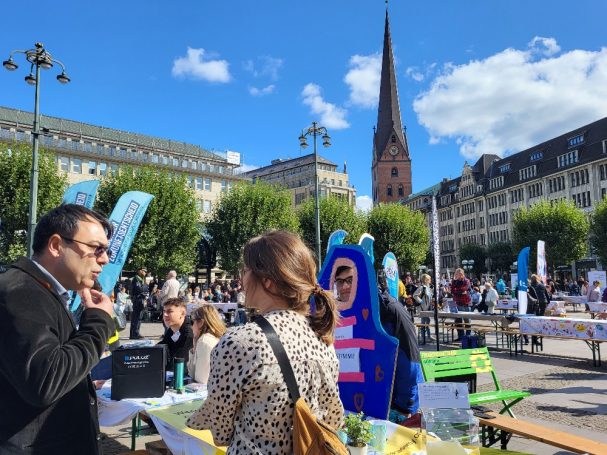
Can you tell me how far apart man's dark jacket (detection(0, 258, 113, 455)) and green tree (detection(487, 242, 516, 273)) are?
75.7 m

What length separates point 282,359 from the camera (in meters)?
1.77

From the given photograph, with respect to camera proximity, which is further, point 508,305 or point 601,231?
point 601,231

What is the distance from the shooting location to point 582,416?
6984 millimetres

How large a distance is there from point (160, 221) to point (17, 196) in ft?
30.5

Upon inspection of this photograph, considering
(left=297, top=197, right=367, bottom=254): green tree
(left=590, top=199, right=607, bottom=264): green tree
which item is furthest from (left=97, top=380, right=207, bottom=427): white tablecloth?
(left=590, top=199, right=607, bottom=264): green tree

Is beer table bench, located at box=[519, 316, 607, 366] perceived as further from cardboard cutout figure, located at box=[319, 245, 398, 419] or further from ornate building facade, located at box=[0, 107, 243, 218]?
ornate building facade, located at box=[0, 107, 243, 218]

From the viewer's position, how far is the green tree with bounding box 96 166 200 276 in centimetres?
3512

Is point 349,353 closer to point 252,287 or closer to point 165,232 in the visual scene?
point 252,287

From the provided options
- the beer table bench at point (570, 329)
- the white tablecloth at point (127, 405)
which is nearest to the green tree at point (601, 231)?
the beer table bench at point (570, 329)

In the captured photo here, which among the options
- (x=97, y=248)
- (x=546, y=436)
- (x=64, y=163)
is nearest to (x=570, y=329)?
(x=546, y=436)

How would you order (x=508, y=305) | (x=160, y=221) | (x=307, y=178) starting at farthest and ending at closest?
(x=307, y=178) → (x=160, y=221) → (x=508, y=305)

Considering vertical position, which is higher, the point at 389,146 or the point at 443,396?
the point at 389,146

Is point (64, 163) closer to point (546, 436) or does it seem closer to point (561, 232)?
point (561, 232)

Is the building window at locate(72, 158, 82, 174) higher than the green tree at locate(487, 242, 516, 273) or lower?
higher
